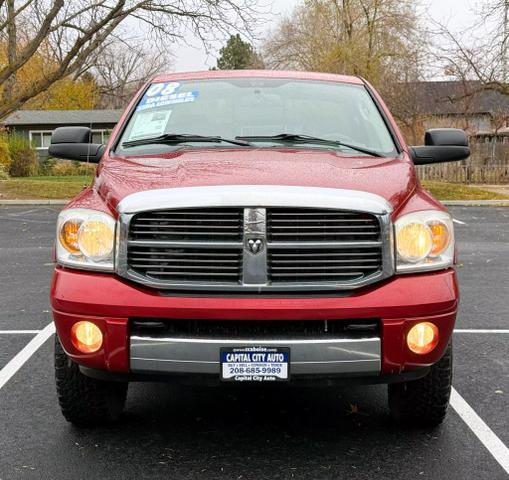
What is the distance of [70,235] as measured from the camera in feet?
10.8

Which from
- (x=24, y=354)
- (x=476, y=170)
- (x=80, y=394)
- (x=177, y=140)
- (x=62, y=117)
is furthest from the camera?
(x=62, y=117)

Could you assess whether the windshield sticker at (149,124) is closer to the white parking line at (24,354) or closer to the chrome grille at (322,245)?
the chrome grille at (322,245)

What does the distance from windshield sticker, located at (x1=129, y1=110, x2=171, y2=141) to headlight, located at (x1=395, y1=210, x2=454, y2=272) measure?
1.69 m

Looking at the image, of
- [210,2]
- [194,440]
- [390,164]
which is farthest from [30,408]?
[210,2]

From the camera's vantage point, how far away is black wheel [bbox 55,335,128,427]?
3537mm

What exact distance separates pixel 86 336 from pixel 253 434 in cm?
106

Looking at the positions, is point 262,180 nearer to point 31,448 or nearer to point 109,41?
point 31,448

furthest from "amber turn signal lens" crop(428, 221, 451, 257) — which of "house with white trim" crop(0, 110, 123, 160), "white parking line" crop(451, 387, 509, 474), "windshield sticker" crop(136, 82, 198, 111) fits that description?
"house with white trim" crop(0, 110, 123, 160)

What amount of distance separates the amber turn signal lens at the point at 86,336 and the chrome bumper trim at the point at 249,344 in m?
0.17

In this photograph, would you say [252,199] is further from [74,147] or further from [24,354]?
[24,354]

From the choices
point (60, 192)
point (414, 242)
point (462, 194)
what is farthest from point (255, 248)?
point (60, 192)

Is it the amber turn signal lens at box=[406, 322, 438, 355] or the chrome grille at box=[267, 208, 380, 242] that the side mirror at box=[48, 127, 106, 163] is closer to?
the chrome grille at box=[267, 208, 380, 242]

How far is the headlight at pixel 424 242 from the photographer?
317cm

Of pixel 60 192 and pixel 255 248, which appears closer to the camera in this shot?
pixel 255 248
